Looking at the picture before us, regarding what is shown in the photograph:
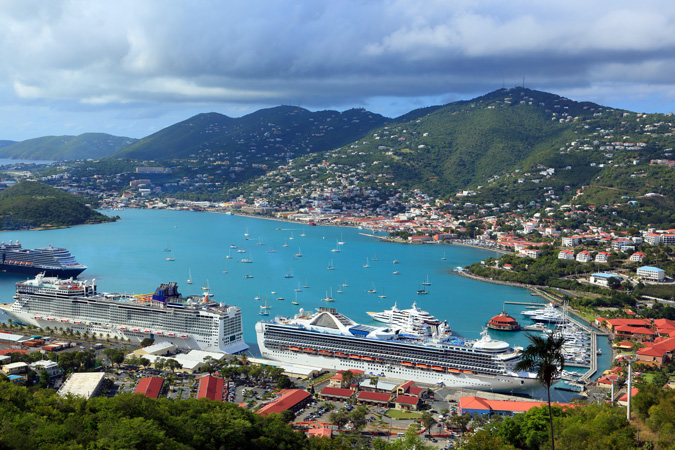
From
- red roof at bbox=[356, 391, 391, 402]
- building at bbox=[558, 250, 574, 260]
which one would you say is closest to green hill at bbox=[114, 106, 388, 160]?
building at bbox=[558, 250, 574, 260]

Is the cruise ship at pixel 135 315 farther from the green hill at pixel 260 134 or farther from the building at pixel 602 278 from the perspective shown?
the green hill at pixel 260 134

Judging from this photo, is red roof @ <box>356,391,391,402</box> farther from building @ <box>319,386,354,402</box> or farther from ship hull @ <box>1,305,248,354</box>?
ship hull @ <box>1,305,248,354</box>

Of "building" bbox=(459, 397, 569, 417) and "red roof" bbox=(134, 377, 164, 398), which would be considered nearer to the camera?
"building" bbox=(459, 397, 569, 417)

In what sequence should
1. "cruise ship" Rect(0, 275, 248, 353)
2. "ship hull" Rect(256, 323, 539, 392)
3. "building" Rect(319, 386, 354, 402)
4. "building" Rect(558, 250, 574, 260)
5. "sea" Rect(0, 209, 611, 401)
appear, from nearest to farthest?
"building" Rect(319, 386, 354, 402), "ship hull" Rect(256, 323, 539, 392), "cruise ship" Rect(0, 275, 248, 353), "sea" Rect(0, 209, 611, 401), "building" Rect(558, 250, 574, 260)

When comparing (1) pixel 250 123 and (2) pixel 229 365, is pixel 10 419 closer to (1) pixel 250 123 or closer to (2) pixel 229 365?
(2) pixel 229 365

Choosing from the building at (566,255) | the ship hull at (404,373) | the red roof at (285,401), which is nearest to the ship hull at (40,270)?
the ship hull at (404,373)

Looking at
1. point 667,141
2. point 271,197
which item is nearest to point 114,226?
point 271,197

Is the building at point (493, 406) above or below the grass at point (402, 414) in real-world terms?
above
